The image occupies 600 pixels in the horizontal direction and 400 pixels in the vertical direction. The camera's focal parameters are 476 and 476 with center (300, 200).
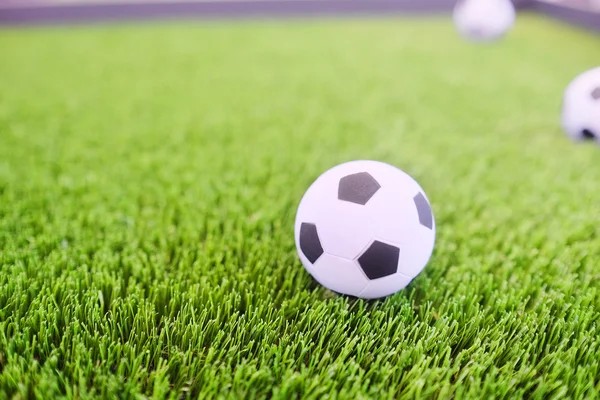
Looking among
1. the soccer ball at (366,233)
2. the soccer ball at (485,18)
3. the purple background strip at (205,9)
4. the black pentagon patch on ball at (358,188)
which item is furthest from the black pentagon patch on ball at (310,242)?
the purple background strip at (205,9)

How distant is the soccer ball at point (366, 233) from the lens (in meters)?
1.50

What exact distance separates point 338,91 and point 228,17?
235 inches

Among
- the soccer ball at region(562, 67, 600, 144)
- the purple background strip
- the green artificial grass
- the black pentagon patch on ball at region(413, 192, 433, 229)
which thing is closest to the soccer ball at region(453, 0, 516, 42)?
the green artificial grass

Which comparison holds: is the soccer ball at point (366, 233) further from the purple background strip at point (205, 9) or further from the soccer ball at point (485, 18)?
the purple background strip at point (205, 9)

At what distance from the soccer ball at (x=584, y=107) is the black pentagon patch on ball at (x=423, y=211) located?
1.39 m

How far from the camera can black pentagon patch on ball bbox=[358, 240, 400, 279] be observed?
1491 mm

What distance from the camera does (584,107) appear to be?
2469 millimetres

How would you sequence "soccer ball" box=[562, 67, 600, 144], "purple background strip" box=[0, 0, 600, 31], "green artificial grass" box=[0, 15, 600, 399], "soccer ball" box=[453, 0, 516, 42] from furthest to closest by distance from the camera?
"purple background strip" box=[0, 0, 600, 31]
"soccer ball" box=[453, 0, 516, 42]
"soccer ball" box=[562, 67, 600, 144]
"green artificial grass" box=[0, 15, 600, 399]

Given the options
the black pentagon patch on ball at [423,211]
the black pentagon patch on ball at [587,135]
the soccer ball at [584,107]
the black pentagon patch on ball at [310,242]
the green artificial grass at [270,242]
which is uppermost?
the soccer ball at [584,107]

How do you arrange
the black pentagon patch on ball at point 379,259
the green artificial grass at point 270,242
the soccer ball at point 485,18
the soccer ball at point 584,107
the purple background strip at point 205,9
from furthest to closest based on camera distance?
the purple background strip at point 205,9, the soccer ball at point 485,18, the soccer ball at point 584,107, the black pentagon patch on ball at point 379,259, the green artificial grass at point 270,242

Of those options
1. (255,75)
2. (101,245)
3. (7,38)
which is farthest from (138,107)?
(7,38)

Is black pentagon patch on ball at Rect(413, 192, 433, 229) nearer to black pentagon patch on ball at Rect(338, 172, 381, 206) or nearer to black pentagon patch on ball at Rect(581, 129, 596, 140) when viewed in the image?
black pentagon patch on ball at Rect(338, 172, 381, 206)

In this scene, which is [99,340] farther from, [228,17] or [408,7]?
[408,7]

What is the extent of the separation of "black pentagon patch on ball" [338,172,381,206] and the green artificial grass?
1.17 feet
